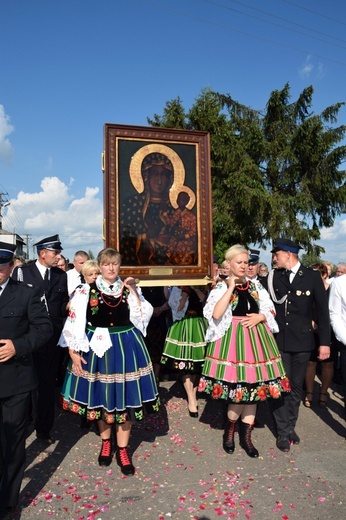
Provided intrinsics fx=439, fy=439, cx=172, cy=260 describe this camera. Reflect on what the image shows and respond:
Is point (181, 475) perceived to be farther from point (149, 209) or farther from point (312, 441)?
point (149, 209)

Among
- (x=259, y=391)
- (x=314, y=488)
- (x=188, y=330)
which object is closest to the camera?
(x=314, y=488)

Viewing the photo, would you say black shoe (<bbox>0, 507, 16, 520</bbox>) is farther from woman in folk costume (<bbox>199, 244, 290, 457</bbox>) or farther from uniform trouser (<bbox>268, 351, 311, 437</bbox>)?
uniform trouser (<bbox>268, 351, 311, 437</bbox>)

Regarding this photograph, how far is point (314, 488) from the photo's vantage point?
3539 millimetres

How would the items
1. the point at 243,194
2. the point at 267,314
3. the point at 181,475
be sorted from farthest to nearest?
the point at 243,194 < the point at 267,314 < the point at 181,475

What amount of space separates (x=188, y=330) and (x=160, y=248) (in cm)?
130

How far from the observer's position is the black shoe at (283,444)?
4312 mm

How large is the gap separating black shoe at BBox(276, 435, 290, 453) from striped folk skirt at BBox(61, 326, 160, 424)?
1.35 metres

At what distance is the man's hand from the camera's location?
283cm

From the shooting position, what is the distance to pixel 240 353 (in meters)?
4.21

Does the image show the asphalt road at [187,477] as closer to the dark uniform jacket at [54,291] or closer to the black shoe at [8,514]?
the black shoe at [8,514]

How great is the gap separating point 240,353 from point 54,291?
6.77ft

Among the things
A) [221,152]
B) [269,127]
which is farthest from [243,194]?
[269,127]

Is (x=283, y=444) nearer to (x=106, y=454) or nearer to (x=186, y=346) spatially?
(x=186, y=346)

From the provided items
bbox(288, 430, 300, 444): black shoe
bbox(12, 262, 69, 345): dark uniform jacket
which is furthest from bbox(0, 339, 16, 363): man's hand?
bbox(288, 430, 300, 444): black shoe
